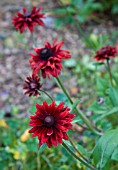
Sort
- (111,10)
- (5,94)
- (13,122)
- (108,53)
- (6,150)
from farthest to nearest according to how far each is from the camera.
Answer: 1. (111,10)
2. (5,94)
3. (13,122)
4. (6,150)
5. (108,53)

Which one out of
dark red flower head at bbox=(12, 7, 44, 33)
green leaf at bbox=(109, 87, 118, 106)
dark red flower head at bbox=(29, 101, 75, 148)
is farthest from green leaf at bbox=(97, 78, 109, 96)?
dark red flower head at bbox=(29, 101, 75, 148)

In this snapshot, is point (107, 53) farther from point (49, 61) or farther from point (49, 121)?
point (49, 121)

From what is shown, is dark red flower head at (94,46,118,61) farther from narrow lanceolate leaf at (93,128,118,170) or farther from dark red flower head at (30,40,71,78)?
narrow lanceolate leaf at (93,128,118,170)

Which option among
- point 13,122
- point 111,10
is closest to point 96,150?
point 13,122

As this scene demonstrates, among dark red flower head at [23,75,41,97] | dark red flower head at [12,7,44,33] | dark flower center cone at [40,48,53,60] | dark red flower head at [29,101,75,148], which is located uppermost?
dark red flower head at [12,7,44,33]

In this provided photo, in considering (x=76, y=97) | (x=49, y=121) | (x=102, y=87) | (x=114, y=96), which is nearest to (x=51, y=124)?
(x=49, y=121)

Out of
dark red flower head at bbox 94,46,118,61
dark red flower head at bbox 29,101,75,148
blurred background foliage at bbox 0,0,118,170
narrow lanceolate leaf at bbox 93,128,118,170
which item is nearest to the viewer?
dark red flower head at bbox 29,101,75,148

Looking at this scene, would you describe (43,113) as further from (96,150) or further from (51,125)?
(96,150)
